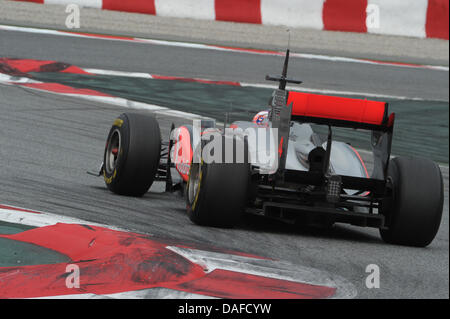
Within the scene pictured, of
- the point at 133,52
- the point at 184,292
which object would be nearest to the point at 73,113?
the point at 184,292

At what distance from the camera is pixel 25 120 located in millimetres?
2730

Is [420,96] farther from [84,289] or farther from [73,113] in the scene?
[84,289]

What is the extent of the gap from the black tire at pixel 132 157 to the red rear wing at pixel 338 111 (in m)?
0.74

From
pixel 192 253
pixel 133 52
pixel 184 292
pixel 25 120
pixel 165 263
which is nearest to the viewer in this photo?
pixel 184 292

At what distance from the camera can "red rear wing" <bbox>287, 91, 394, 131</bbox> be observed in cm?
404

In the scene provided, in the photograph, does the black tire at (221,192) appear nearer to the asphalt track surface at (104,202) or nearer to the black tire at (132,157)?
the asphalt track surface at (104,202)

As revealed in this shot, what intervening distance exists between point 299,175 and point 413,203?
0.71m

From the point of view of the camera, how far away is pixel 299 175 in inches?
184

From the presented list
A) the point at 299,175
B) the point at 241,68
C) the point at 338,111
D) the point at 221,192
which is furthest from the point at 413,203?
the point at 241,68

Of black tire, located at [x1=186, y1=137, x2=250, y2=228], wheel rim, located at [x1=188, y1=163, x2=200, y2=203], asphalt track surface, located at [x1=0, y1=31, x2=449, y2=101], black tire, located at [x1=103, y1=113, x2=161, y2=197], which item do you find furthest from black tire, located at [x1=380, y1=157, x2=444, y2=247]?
asphalt track surface, located at [x1=0, y1=31, x2=449, y2=101]

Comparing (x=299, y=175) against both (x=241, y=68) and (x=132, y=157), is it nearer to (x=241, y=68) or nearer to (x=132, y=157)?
(x=132, y=157)
